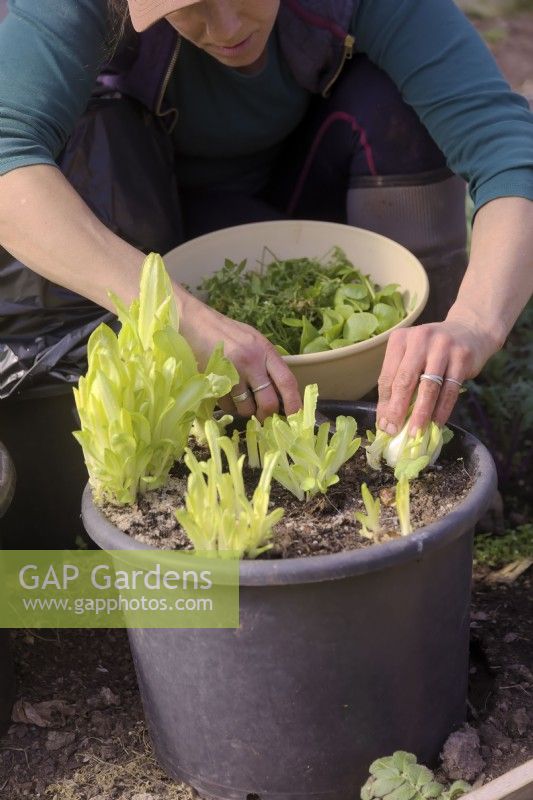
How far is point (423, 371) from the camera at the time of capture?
1.59m

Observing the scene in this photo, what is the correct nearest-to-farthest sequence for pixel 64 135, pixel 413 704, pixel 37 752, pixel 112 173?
pixel 413 704 < pixel 37 752 < pixel 64 135 < pixel 112 173

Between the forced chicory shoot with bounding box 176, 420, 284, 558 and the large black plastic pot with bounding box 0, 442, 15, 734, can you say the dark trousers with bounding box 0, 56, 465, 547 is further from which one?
the forced chicory shoot with bounding box 176, 420, 284, 558

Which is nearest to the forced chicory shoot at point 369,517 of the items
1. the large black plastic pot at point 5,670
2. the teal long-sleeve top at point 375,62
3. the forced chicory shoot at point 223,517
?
the forced chicory shoot at point 223,517

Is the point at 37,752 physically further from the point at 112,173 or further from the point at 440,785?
the point at 112,173

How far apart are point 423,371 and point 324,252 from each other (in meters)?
0.74

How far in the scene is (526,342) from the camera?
2.70 meters

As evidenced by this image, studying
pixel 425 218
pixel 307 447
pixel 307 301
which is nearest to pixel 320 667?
pixel 307 447

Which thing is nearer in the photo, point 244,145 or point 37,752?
point 37,752

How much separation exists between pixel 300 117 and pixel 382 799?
61.5 inches

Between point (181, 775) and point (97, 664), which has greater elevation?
point (181, 775)

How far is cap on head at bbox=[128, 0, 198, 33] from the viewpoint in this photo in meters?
1.61

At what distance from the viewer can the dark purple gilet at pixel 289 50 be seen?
2.06 meters

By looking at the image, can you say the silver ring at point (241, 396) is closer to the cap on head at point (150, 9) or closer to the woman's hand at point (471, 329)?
the woman's hand at point (471, 329)

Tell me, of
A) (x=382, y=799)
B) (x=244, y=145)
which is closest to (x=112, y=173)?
(x=244, y=145)
